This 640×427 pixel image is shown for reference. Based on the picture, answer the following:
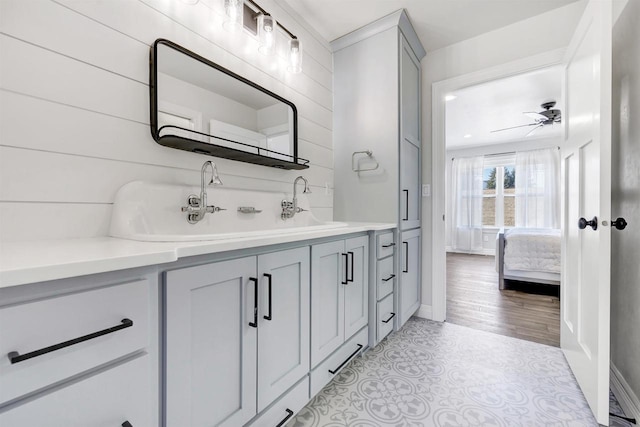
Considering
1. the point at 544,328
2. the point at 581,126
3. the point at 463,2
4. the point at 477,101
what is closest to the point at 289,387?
the point at 581,126

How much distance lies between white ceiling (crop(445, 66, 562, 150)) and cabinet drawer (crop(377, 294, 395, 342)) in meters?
1.93

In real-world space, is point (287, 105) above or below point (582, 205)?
above

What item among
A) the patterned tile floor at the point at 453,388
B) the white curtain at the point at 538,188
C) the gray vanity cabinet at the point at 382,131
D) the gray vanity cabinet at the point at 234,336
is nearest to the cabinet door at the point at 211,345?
the gray vanity cabinet at the point at 234,336

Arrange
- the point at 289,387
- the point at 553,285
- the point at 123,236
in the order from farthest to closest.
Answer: the point at 553,285, the point at 289,387, the point at 123,236

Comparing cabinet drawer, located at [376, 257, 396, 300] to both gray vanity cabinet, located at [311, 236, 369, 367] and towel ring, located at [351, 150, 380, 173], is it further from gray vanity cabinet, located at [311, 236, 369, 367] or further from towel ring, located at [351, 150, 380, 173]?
towel ring, located at [351, 150, 380, 173]

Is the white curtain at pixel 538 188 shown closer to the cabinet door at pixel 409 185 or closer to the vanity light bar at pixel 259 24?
the cabinet door at pixel 409 185

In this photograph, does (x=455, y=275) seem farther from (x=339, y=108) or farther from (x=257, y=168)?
(x=257, y=168)

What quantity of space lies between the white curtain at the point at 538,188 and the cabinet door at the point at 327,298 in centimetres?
594

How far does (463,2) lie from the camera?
1989 mm

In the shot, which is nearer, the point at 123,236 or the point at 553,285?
the point at 123,236

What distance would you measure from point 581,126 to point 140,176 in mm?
2202

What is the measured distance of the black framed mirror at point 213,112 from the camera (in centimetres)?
124

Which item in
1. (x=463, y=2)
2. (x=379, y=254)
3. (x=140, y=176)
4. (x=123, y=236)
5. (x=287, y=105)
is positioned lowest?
(x=379, y=254)

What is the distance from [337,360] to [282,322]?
57 centimetres
